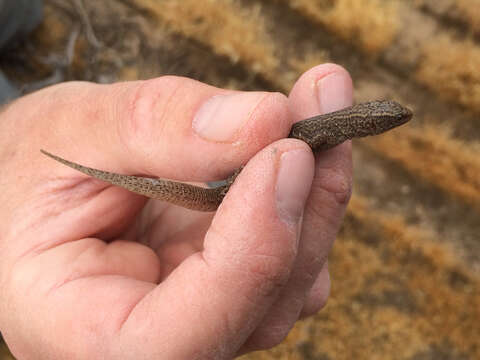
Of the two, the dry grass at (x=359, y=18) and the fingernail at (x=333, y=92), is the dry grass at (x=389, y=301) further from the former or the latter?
the fingernail at (x=333, y=92)

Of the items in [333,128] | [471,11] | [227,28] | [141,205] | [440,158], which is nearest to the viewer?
[333,128]

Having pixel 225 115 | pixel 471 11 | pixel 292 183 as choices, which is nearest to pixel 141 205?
pixel 225 115

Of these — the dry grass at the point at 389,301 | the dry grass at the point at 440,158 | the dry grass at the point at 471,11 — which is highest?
the dry grass at the point at 471,11

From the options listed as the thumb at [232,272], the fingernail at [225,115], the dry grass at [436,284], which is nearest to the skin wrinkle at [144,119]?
the fingernail at [225,115]

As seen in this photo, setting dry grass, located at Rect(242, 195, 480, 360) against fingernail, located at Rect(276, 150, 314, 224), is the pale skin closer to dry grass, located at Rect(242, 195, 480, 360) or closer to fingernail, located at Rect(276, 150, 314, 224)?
fingernail, located at Rect(276, 150, 314, 224)

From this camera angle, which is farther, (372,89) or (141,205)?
(372,89)

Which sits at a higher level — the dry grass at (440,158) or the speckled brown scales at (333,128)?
the speckled brown scales at (333,128)

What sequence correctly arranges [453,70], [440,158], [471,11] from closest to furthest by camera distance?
1. [471,11]
2. [453,70]
3. [440,158]

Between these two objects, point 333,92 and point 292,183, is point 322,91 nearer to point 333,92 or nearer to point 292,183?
point 333,92

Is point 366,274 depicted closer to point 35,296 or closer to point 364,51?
point 364,51

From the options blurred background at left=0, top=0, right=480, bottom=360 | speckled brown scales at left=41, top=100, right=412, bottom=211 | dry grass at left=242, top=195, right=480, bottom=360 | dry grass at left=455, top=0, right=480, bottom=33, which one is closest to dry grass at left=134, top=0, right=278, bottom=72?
blurred background at left=0, top=0, right=480, bottom=360
